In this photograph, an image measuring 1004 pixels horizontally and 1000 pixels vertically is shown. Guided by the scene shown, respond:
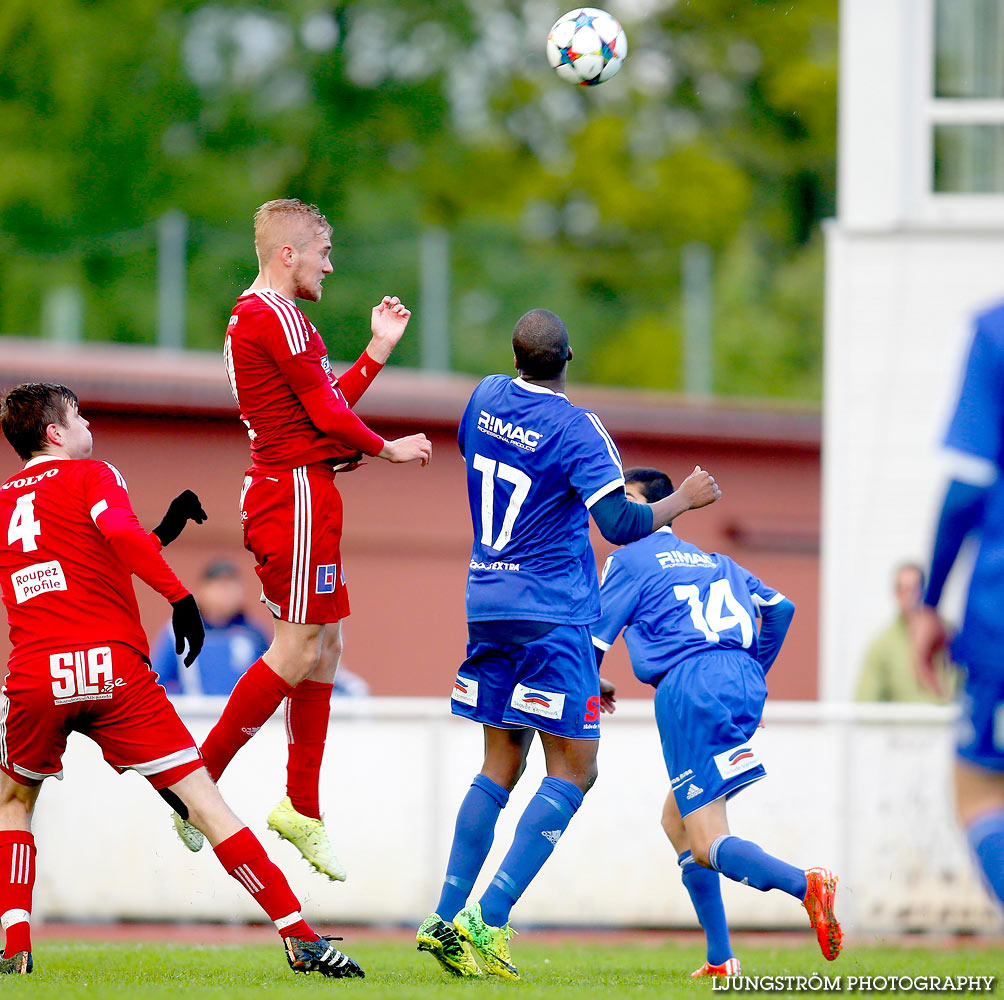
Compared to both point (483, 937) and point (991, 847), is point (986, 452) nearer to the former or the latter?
point (991, 847)

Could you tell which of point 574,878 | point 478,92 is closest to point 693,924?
point 574,878

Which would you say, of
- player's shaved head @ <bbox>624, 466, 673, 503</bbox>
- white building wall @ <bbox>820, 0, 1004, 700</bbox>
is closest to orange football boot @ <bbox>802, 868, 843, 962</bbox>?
player's shaved head @ <bbox>624, 466, 673, 503</bbox>

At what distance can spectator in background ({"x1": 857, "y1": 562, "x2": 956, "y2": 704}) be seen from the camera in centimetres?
1061

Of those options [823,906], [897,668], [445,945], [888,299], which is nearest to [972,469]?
[823,906]

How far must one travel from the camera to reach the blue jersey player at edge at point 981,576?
4008 millimetres

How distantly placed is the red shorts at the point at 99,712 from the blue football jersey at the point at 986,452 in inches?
127

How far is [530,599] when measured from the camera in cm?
629

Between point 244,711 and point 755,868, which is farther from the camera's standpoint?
point 244,711

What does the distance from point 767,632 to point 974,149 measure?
7156 millimetres

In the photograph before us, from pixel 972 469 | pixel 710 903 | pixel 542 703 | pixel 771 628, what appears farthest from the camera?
pixel 771 628

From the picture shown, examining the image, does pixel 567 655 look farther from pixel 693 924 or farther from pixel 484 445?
pixel 693 924

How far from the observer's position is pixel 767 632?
7008 millimetres

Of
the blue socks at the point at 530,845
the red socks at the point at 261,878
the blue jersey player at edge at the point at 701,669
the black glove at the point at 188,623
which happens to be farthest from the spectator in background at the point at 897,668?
the black glove at the point at 188,623

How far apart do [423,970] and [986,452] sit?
12.7ft
